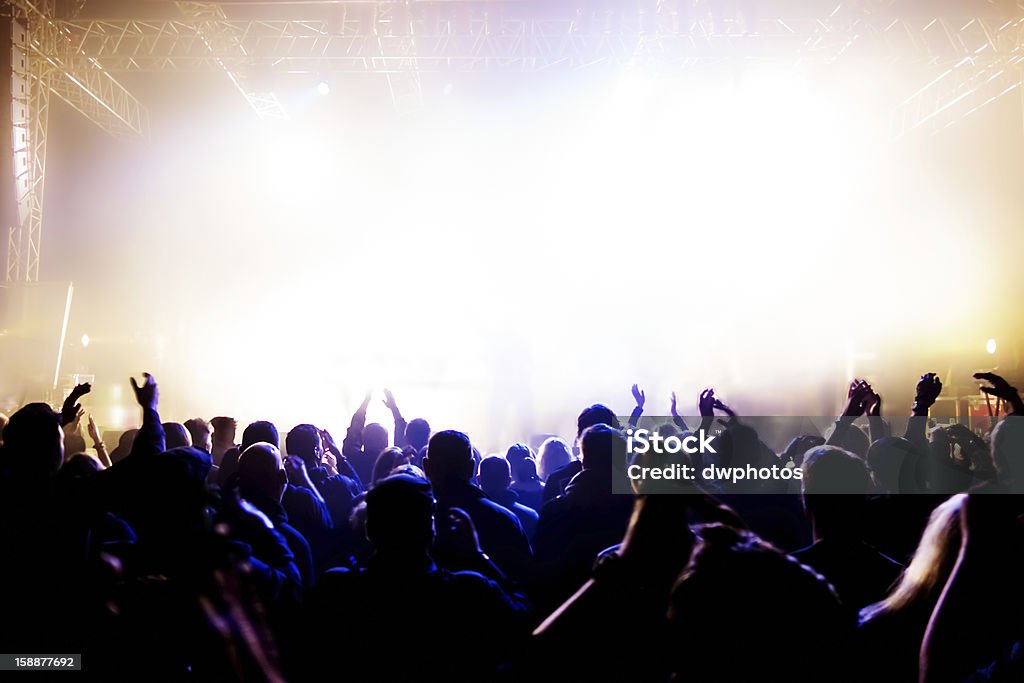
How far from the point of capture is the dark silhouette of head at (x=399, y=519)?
1.80m

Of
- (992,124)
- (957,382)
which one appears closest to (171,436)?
(957,382)

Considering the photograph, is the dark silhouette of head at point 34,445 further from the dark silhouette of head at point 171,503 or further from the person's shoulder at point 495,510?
the person's shoulder at point 495,510

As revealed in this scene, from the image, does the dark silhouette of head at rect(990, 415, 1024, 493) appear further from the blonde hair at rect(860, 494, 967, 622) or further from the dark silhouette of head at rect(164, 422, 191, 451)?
the dark silhouette of head at rect(164, 422, 191, 451)

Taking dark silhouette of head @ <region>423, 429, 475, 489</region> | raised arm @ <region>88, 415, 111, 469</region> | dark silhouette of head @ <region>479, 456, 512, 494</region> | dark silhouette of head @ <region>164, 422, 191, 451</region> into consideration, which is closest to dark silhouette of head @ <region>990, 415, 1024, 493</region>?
dark silhouette of head @ <region>423, 429, 475, 489</region>

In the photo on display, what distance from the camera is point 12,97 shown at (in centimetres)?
941

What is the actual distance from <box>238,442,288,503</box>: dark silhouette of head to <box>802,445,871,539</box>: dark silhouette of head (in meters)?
1.90

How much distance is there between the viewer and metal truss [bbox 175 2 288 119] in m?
9.52

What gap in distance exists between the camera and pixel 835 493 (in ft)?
6.95

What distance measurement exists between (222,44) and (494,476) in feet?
31.2

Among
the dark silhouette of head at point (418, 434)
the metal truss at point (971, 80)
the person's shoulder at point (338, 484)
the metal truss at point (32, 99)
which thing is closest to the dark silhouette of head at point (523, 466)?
the dark silhouette of head at point (418, 434)

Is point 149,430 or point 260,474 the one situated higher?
point 149,430

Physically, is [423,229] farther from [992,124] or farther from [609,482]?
[609,482]

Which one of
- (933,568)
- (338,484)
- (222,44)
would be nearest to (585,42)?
(222,44)

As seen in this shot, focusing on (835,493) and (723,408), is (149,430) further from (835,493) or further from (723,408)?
(835,493)
